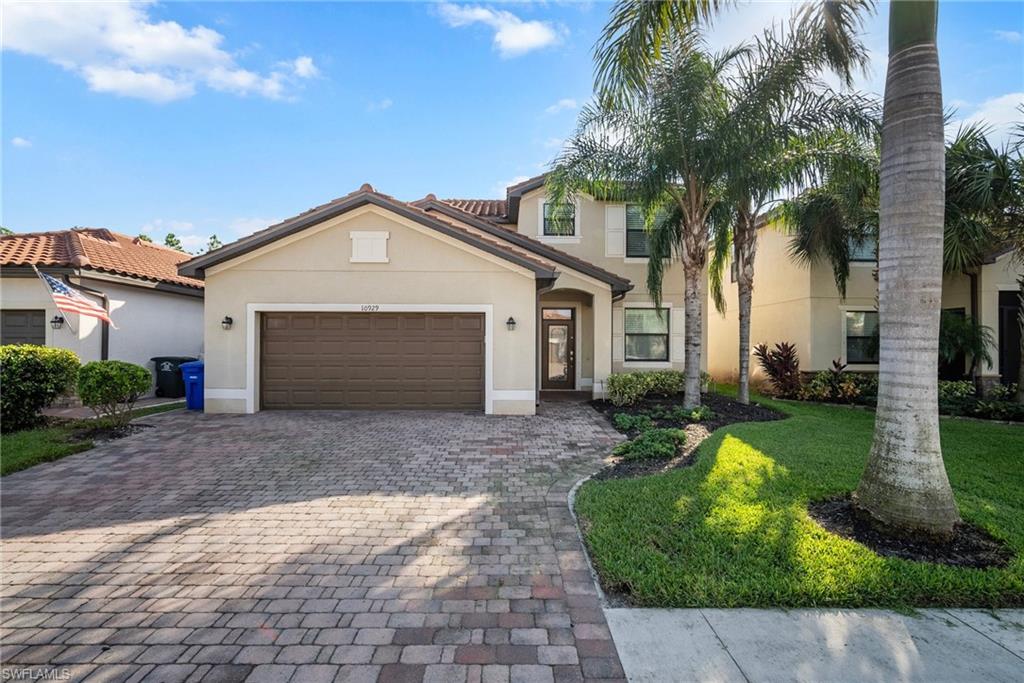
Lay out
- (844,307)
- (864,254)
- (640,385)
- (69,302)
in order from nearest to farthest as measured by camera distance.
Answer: (69,302) < (640,385) < (844,307) < (864,254)

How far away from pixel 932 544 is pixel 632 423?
17.5 ft

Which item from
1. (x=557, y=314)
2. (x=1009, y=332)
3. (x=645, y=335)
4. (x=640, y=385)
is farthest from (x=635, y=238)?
(x=1009, y=332)

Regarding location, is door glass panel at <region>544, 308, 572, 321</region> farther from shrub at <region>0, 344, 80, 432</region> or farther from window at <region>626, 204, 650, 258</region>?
shrub at <region>0, 344, 80, 432</region>

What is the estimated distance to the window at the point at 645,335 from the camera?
1448 centimetres

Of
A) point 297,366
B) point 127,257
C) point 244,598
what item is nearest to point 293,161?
point 127,257

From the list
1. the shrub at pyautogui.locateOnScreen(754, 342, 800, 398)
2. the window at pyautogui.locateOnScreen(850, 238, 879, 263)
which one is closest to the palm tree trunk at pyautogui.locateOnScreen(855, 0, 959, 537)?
the shrub at pyautogui.locateOnScreen(754, 342, 800, 398)

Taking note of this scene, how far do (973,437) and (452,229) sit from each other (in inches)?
435

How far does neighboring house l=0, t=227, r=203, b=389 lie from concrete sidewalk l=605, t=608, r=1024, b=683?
14.9m

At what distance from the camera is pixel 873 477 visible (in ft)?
14.0

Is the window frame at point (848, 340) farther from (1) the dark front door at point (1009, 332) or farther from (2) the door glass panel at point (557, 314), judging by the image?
(2) the door glass panel at point (557, 314)

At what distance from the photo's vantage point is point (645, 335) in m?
14.5

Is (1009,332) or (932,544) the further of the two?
(1009,332)

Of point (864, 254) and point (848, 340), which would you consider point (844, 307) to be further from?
point (864, 254)

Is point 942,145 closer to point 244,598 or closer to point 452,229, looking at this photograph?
point 244,598
